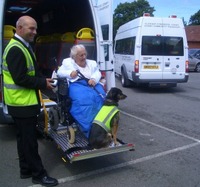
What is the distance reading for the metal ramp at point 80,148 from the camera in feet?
13.4

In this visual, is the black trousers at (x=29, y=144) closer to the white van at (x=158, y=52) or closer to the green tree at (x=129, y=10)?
the white van at (x=158, y=52)

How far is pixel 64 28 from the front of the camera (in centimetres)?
886

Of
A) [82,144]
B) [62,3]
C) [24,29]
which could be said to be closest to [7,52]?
[24,29]

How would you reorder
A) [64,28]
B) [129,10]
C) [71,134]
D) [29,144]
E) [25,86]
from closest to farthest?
[25,86]
[29,144]
[71,134]
[64,28]
[129,10]

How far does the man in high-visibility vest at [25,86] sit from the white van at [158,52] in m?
7.84

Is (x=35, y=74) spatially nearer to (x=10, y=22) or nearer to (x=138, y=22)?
(x=10, y=22)

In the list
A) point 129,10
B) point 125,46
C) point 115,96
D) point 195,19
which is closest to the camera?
point 115,96

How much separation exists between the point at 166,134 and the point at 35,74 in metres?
3.41

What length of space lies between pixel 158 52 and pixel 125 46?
2.12 meters

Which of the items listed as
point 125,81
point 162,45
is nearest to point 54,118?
point 162,45

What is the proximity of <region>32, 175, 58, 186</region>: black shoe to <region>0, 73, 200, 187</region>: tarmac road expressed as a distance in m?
0.08

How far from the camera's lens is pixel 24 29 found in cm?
381

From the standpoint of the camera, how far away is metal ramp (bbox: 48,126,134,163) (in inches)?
161

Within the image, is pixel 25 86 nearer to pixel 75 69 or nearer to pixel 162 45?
pixel 75 69
